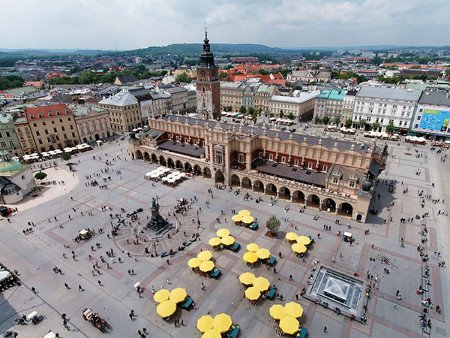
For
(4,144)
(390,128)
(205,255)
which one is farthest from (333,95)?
(4,144)

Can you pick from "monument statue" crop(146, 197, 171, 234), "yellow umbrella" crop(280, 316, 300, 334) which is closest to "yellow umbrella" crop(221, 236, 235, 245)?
"monument statue" crop(146, 197, 171, 234)

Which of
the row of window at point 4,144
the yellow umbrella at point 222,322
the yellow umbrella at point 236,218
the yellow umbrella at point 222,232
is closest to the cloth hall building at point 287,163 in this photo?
the yellow umbrella at point 236,218

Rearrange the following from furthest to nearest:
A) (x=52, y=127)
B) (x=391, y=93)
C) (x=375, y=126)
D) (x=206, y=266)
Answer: (x=375, y=126) → (x=391, y=93) → (x=52, y=127) → (x=206, y=266)

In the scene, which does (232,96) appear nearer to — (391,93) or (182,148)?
(182,148)

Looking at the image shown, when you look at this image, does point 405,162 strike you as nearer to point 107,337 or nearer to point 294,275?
point 294,275

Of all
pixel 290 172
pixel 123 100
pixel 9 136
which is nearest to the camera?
pixel 290 172

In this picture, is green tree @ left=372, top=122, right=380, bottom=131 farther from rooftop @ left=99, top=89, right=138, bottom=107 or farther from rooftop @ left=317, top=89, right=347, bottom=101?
rooftop @ left=99, top=89, right=138, bottom=107

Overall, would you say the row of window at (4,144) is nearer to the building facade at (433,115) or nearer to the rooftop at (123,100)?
the rooftop at (123,100)
